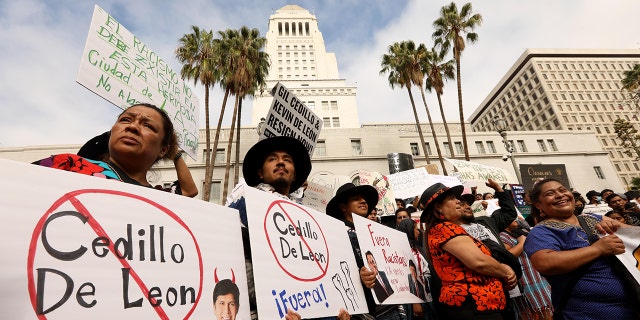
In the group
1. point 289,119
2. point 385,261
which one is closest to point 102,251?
point 385,261

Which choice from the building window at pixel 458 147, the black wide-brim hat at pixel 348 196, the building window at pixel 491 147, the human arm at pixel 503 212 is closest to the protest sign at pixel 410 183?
the human arm at pixel 503 212

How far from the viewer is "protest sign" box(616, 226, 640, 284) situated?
7.49 ft

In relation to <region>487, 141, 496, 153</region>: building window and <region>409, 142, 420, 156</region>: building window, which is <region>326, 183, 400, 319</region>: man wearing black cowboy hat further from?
<region>487, 141, 496, 153</region>: building window

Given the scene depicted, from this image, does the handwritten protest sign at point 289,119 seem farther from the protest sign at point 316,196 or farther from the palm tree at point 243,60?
the palm tree at point 243,60

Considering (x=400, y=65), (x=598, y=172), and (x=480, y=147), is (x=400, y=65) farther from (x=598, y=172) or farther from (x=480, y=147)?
(x=598, y=172)

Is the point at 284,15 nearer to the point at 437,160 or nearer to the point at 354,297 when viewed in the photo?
the point at 437,160

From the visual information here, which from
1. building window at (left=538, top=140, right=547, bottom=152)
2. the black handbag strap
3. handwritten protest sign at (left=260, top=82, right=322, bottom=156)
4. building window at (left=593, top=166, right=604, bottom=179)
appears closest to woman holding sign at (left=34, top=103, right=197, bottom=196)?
handwritten protest sign at (left=260, top=82, right=322, bottom=156)

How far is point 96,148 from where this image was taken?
2578 millimetres

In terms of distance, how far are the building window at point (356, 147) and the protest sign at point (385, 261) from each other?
27988 mm

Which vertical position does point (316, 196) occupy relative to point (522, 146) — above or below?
below

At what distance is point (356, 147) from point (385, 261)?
29030 millimetres

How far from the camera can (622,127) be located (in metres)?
25.9

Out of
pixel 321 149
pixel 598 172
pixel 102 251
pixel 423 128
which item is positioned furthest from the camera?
pixel 423 128

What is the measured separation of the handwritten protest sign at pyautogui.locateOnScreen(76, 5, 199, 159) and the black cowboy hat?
A: 1.99 ft
